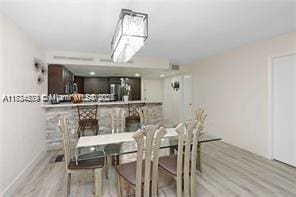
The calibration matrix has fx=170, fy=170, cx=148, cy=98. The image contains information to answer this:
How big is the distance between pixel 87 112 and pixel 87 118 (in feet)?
0.49

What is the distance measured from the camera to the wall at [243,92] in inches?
136

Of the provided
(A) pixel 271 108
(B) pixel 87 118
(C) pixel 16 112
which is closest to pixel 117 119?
(B) pixel 87 118

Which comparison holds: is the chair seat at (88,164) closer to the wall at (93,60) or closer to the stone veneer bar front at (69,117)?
the stone veneer bar front at (69,117)

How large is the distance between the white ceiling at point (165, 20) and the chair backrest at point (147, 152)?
150cm

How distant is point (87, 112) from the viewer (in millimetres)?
4199

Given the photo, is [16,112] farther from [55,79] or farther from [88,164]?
[55,79]

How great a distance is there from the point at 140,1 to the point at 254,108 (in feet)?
10.7

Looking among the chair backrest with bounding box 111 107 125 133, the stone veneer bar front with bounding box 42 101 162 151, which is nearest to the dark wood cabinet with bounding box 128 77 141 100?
the stone veneer bar front with bounding box 42 101 162 151

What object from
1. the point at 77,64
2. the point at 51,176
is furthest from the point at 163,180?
the point at 77,64

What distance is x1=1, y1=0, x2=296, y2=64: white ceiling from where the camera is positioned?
80.9 inches

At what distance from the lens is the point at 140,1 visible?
1.98 m

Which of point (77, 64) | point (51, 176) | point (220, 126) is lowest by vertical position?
point (51, 176)

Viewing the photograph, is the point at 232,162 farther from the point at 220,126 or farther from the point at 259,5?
the point at 259,5

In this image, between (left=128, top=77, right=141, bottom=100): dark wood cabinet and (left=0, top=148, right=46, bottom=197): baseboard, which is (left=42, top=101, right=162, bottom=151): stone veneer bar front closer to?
(left=0, top=148, right=46, bottom=197): baseboard
